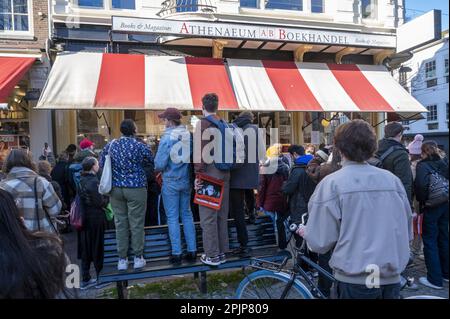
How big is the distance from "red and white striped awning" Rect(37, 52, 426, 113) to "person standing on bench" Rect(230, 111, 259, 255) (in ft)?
10.9

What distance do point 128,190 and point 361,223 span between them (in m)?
2.49

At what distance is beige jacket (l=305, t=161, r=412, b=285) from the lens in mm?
2010

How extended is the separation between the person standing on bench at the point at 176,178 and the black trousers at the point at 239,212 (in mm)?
508

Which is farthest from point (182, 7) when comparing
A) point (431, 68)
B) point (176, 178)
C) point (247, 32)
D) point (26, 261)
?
point (26, 261)

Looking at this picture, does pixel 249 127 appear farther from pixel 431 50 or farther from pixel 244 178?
pixel 431 50

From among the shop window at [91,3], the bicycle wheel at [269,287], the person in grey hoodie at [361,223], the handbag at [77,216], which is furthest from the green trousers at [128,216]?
the shop window at [91,3]

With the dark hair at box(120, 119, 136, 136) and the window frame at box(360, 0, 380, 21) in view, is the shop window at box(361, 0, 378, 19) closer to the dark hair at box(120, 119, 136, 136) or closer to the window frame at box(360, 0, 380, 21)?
the window frame at box(360, 0, 380, 21)

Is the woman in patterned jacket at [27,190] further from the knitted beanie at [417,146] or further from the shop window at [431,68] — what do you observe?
the shop window at [431,68]

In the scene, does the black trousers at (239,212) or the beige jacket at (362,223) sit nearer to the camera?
the beige jacket at (362,223)

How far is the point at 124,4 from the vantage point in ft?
30.0

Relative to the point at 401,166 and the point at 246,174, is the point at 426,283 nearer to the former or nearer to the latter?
the point at 401,166

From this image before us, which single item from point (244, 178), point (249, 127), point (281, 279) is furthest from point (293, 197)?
point (281, 279)

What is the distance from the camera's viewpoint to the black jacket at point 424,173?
406cm

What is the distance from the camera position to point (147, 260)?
4059mm
